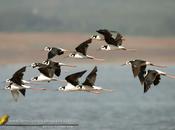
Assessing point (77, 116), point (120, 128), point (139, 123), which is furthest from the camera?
point (77, 116)

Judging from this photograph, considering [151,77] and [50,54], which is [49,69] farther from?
[151,77]

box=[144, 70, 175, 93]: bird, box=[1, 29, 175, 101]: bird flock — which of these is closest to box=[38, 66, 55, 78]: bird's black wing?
box=[1, 29, 175, 101]: bird flock

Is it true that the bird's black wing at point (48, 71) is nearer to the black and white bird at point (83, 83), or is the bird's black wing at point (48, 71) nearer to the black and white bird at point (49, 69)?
the black and white bird at point (49, 69)

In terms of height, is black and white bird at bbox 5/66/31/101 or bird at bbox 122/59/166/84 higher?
bird at bbox 122/59/166/84

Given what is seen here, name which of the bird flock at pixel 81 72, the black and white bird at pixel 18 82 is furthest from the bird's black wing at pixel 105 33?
the black and white bird at pixel 18 82

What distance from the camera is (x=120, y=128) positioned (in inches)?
4523

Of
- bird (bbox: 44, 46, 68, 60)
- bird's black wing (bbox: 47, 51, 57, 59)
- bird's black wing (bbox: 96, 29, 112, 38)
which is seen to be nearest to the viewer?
bird's black wing (bbox: 96, 29, 112, 38)

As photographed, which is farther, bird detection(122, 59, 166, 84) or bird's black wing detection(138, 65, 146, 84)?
bird's black wing detection(138, 65, 146, 84)

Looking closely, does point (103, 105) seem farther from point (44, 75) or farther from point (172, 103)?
point (44, 75)

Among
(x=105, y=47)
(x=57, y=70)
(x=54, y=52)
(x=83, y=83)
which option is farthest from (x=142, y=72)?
(x=54, y=52)

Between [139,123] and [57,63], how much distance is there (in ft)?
252

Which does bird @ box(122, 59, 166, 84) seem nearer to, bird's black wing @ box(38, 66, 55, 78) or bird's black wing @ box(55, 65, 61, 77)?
bird's black wing @ box(38, 66, 55, 78)

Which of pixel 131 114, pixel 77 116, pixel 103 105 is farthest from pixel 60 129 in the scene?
pixel 103 105

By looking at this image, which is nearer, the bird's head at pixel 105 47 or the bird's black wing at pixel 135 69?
the bird's black wing at pixel 135 69
